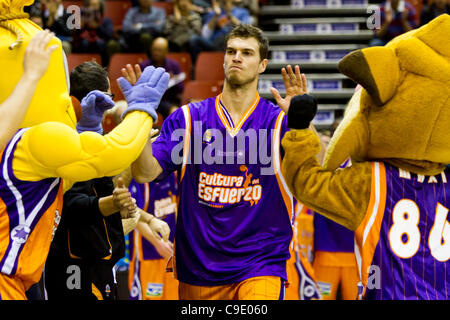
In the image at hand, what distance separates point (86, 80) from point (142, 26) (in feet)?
18.4

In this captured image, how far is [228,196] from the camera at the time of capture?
12.1ft

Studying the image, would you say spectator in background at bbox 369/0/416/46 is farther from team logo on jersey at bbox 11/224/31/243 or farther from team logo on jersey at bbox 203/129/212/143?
team logo on jersey at bbox 11/224/31/243

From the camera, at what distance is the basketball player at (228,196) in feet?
12.0

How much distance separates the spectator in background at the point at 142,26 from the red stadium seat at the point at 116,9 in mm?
826

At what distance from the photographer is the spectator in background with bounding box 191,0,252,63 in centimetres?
913

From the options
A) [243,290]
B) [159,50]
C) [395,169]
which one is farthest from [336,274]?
[159,50]

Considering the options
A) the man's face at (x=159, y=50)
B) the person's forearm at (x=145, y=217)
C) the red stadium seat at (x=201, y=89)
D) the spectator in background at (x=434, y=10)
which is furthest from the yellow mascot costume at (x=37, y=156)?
the spectator in background at (x=434, y=10)

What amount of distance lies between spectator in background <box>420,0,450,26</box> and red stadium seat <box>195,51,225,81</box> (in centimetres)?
262

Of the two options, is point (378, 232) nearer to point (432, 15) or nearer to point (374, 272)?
point (374, 272)

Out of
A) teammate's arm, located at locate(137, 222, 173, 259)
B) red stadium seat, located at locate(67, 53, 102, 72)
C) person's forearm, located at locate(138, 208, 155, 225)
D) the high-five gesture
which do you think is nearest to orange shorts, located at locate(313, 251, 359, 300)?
teammate's arm, located at locate(137, 222, 173, 259)

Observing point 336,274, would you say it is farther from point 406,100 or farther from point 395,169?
point 406,100

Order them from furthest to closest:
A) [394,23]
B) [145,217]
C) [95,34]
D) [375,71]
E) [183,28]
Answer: [183,28], [95,34], [394,23], [145,217], [375,71]

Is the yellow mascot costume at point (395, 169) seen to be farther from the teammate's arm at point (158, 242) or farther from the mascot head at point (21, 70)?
the teammate's arm at point (158, 242)

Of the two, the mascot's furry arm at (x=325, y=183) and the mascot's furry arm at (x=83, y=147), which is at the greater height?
the mascot's furry arm at (x=83, y=147)
